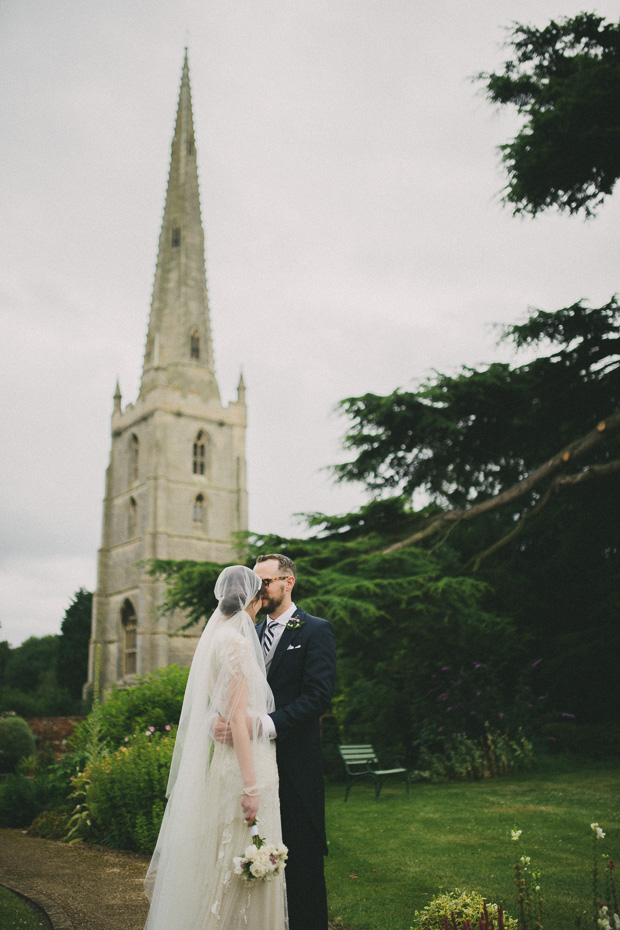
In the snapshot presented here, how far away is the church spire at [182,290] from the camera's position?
1900 inches

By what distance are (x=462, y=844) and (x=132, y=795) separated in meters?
2.98

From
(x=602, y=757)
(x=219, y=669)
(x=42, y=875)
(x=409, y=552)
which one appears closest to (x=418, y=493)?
(x=409, y=552)

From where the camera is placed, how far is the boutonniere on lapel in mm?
3633

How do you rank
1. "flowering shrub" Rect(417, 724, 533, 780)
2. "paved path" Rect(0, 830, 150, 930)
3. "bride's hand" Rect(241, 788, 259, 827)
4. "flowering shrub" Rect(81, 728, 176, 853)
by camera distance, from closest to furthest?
"bride's hand" Rect(241, 788, 259, 827) → "paved path" Rect(0, 830, 150, 930) → "flowering shrub" Rect(81, 728, 176, 853) → "flowering shrub" Rect(417, 724, 533, 780)

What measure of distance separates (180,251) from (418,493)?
4096cm

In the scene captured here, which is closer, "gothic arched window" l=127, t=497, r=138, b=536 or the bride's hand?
the bride's hand

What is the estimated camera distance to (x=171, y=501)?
45.5 metres

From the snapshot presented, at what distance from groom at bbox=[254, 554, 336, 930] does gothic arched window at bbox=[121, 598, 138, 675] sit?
144 ft

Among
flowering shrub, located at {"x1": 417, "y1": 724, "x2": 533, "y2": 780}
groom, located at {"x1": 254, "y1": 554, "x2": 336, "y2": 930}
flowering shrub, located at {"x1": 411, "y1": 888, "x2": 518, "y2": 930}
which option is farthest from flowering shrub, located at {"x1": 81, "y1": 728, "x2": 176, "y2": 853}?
flowering shrub, located at {"x1": 417, "y1": 724, "x2": 533, "y2": 780}

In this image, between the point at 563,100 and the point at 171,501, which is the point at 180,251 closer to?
the point at 171,501

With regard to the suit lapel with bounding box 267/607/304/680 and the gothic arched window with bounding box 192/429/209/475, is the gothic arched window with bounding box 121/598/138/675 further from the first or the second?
the suit lapel with bounding box 267/607/304/680

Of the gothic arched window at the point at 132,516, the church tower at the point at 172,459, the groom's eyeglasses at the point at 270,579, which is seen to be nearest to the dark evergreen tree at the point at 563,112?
the groom's eyeglasses at the point at 270,579

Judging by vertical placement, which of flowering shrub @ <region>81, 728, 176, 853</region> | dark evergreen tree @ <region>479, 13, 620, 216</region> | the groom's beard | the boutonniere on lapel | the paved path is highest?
dark evergreen tree @ <region>479, 13, 620, 216</region>

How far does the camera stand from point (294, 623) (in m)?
3.64
